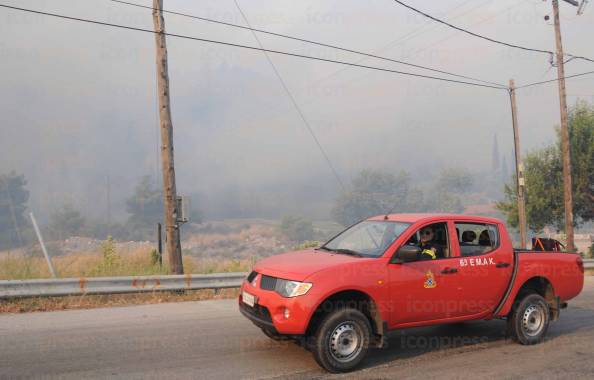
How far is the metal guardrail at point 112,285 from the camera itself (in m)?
8.86

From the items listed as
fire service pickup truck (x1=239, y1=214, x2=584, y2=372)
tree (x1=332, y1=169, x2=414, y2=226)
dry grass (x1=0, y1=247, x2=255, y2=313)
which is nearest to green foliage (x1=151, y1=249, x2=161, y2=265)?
dry grass (x1=0, y1=247, x2=255, y2=313)

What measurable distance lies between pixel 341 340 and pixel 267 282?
1045 mm

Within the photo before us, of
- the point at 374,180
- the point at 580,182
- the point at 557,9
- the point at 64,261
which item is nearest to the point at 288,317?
the point at 64,261

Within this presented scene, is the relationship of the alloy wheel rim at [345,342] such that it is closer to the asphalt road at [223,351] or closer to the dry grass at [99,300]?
the asphalt road at [223,351]

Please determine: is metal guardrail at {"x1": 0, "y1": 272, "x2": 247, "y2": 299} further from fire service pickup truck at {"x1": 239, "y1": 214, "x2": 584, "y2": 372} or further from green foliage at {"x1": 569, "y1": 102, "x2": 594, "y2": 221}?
green foliage at {"x1": 569, "y1": 102, "x2": 594, "y2": 221}

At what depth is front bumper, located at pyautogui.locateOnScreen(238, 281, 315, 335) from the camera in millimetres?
5379

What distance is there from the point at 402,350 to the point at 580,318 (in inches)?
175

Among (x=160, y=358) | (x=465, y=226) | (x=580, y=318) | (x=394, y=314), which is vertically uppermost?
(x=465, y=226)

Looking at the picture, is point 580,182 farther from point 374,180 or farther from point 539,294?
point 374,180

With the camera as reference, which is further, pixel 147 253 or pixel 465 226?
pixel 147 253

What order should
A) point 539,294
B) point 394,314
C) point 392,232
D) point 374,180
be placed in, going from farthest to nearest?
point 374,180 → point 539,294 → point 392,232 → point 394,314

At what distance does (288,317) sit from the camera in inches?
213

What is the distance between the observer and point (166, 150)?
40.3 ft

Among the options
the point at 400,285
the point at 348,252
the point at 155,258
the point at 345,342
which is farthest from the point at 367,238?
the point at 155,258
